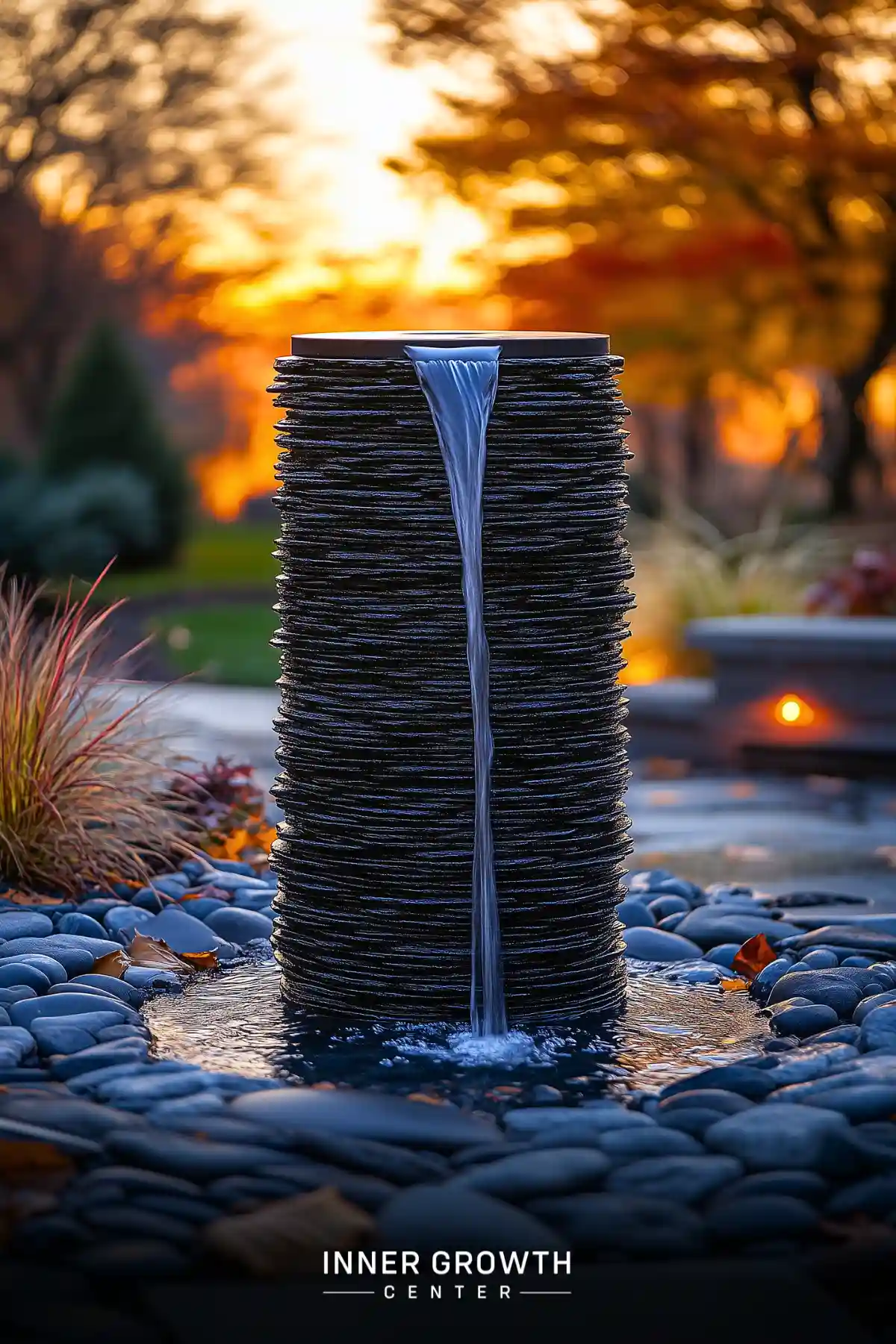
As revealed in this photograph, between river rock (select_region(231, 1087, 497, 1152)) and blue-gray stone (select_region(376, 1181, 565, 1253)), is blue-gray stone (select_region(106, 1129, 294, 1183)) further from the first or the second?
blue-gray stone (select_region(376, 1181, 565, 1253))

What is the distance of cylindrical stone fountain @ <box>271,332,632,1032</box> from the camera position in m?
4.14

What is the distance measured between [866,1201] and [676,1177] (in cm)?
34

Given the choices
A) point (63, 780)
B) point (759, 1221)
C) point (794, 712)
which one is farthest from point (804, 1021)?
point (794, 712)

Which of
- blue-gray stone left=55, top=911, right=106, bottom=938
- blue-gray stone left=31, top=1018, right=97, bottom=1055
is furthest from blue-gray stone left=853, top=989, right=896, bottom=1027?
blue-gray stone left=55, top=911, right=106, bottom=938

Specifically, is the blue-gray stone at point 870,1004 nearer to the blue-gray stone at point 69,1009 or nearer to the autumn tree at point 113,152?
the blue-gray stone at point 69,1009

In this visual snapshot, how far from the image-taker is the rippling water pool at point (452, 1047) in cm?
388

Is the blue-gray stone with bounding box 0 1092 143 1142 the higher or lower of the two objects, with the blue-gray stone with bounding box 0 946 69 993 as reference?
lower

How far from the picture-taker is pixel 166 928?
4.99m

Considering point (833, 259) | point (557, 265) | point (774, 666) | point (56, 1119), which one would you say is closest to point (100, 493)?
point (557, 265)

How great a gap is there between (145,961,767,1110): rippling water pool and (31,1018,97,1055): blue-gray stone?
0.17 m

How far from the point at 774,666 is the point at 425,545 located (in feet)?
18.2

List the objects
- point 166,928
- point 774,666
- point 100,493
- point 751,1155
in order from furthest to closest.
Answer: point 100,493
point 774,666
point 166,928
point 751,1155

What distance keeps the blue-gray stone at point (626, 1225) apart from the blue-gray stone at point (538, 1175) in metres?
0.04

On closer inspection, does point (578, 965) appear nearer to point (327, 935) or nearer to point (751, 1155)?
point (327, 935)
